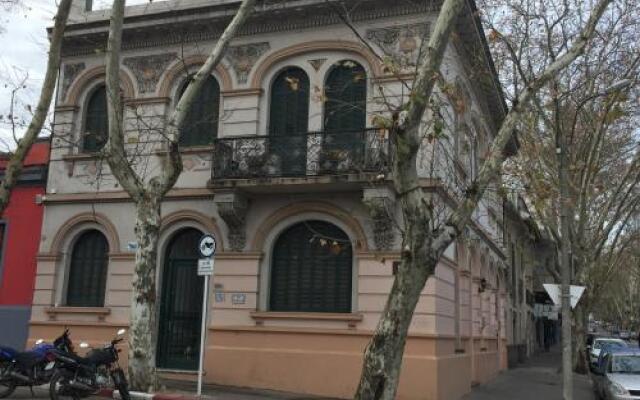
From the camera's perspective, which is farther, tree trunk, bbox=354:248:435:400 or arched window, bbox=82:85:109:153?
arched window, bbox=82:85:109:153

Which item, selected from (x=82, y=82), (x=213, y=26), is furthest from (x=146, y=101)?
(x=213, y=26)

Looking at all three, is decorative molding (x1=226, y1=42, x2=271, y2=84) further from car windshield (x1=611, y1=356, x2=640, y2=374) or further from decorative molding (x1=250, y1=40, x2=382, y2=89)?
car windshield (x1=611, y1=356, x2=640, y2=374)

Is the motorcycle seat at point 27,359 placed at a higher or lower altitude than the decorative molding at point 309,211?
lower

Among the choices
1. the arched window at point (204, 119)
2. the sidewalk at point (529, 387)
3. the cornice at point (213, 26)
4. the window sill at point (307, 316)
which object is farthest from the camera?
the sidewalk at point (529, 387)

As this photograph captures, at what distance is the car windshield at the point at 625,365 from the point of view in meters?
16.2

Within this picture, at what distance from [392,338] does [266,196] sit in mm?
7786

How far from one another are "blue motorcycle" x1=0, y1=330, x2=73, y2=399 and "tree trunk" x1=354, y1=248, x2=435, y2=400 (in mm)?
5937

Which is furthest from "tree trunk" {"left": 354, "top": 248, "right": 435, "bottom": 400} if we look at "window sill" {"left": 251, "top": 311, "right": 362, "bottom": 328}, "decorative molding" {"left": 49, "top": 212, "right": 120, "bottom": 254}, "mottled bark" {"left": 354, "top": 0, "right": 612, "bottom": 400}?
"decorative molding" {"left": 49, "top": 212, "right": 120, "bottom": 254}

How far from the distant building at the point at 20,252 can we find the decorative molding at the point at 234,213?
5.70 m

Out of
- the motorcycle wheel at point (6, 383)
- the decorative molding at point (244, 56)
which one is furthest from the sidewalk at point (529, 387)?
the motorcycle wheel at point (6, 383)

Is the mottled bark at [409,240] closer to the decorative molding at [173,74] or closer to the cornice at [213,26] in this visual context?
the cornice at [213,26]

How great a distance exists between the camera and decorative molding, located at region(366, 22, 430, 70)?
14852 millimetres

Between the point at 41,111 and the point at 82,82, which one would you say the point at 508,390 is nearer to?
the point at 41,111

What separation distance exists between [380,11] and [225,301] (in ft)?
25.0
